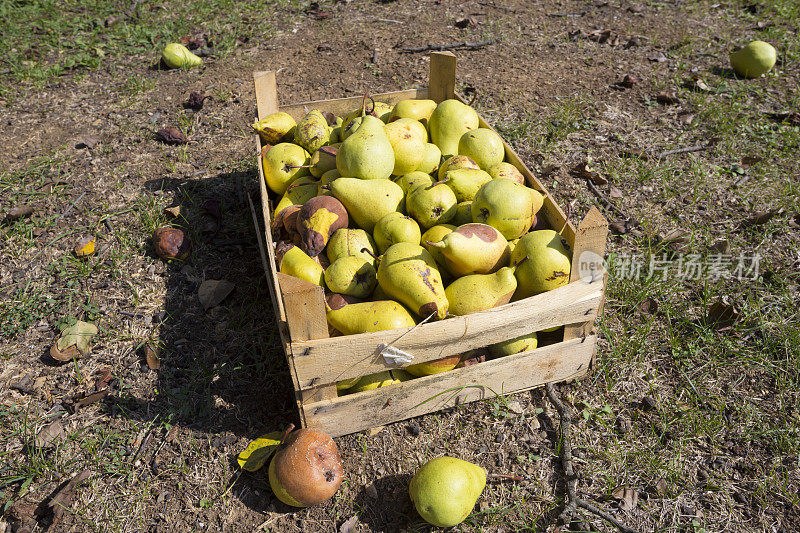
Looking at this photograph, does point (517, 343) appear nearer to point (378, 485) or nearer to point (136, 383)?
point (378, 485)

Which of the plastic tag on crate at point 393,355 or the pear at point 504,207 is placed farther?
the pear at point 504,207

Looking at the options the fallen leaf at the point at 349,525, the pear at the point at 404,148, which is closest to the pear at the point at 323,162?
the pear at the point at 404,148

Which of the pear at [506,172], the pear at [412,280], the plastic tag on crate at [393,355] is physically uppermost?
the pear at [506,172]

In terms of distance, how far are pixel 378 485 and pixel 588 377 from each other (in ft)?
4.86

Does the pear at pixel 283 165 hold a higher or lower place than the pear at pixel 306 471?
higher

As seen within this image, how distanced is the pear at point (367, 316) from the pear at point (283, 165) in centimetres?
134

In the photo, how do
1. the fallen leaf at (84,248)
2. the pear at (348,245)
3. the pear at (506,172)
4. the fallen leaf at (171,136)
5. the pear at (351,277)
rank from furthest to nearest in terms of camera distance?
the fallen leaf at (171,136) → the fallen leaf at (84,248) → the pear at (506,172) → the pear at (348,245) → the pear at (351,277)

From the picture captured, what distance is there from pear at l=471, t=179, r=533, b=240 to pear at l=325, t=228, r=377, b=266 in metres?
0.66

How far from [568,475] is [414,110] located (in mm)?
2797

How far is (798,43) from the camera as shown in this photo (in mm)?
6598

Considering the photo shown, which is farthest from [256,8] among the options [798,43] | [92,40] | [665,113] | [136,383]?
[798,43]

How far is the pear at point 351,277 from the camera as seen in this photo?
2.91 metres

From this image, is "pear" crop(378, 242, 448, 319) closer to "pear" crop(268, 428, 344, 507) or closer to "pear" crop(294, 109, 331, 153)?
"pear" crop(268, 428, 344, 507)

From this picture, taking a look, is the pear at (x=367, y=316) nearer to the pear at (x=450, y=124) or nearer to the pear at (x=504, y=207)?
the pear at (x=504, y=207)
